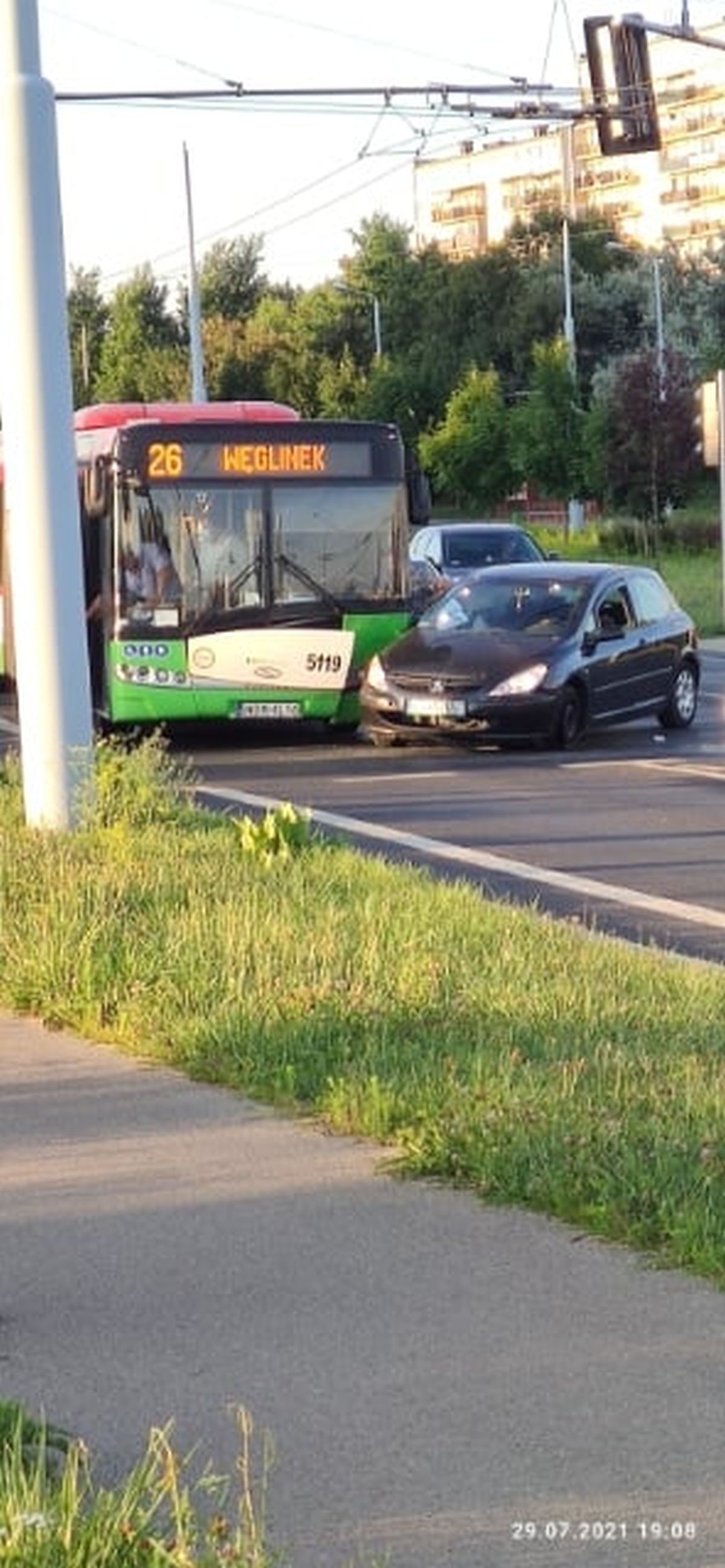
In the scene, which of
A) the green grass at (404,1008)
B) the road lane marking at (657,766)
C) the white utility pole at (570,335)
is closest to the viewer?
the green grass at (404,1008)

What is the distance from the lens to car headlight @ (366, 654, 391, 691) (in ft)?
74.8

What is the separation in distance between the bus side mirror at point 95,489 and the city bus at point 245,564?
27 millimetres

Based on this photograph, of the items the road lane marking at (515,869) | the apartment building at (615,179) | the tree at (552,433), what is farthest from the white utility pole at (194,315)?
the apartment building at (615,179)

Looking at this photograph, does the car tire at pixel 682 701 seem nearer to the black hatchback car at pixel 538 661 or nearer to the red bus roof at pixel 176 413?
the black hatchback car at pixel 538 661

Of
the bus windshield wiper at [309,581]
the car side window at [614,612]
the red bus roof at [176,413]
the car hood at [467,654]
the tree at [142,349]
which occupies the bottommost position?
the car hood at [467,654]

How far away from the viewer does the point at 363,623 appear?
2356 cm

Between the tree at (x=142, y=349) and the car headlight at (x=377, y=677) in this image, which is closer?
the car headlight at (x=377, y=677)

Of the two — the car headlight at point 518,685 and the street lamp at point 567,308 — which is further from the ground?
the street lamp at point 567,308

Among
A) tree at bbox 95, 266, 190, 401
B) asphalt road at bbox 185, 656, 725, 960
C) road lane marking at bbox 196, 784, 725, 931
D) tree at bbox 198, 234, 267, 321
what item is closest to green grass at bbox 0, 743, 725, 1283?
road lane marking at bbox 196, 784, 725, 931

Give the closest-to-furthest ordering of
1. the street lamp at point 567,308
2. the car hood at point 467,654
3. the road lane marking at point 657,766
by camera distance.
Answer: the road lane marking at point 657,766, the car hood at point 467,654, the street lamp at point 567,308

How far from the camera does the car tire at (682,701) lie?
81.3ft

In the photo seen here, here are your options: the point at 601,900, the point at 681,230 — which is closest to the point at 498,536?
the point at 601,900

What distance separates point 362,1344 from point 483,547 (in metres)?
31.9

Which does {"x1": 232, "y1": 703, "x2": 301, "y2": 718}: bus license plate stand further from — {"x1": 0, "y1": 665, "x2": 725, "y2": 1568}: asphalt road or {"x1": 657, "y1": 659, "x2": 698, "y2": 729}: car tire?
{"x1": 0, "y1": 665, "x2": 725, "y2": 1568}: asphalt road
